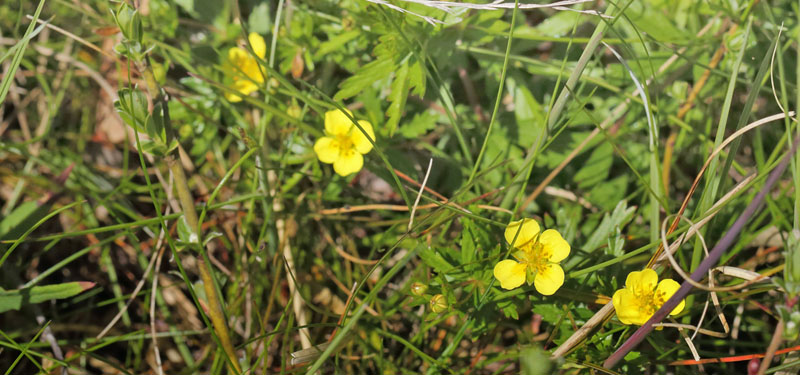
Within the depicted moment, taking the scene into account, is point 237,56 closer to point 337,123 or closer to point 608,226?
point 337,123

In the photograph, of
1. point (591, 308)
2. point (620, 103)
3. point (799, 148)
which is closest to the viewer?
point (799, 148)

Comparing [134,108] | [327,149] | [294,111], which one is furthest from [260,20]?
[134,108]

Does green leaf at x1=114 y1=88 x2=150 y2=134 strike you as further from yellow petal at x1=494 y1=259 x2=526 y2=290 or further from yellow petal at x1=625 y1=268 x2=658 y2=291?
yellow petal at x1=625 y1=268 x2=658 y2=291

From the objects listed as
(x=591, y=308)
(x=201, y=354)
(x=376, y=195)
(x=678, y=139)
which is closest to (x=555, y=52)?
(x=678, y=139)

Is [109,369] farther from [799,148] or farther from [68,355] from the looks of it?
[799,148]

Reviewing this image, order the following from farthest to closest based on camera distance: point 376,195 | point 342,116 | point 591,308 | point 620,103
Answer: point 376,195, point 620,103, point 342,116, point 591,308

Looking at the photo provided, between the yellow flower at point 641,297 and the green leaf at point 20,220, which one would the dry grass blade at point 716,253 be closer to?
the yellow flower at point 641,297
